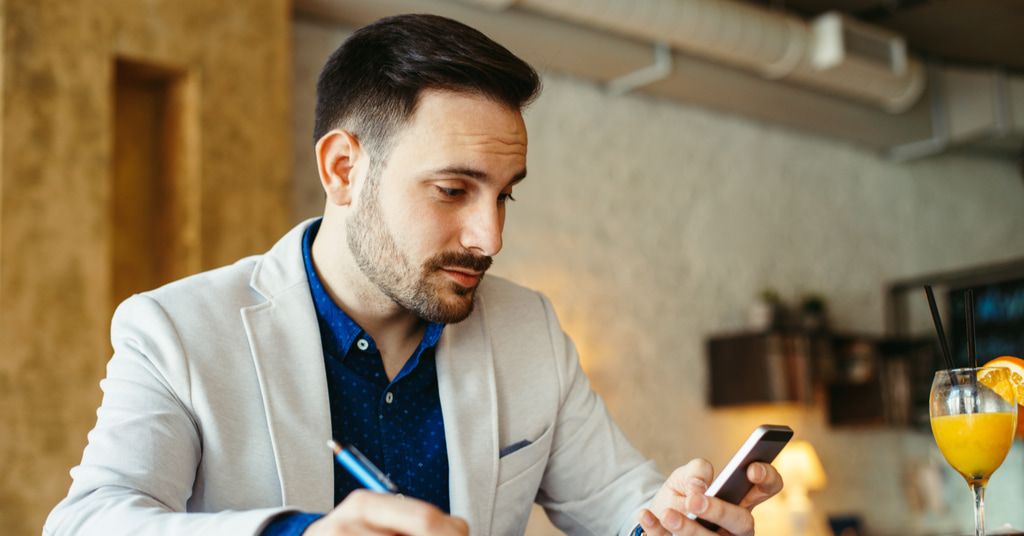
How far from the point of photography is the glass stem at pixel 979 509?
1.25m

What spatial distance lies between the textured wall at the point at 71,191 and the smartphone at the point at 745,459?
2.17m

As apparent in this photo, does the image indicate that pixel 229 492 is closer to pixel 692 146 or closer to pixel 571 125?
pixel 571 125

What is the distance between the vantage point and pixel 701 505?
1258 mm

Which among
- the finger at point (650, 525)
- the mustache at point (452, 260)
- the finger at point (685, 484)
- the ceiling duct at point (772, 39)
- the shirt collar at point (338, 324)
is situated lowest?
the finger at point (650, 525)

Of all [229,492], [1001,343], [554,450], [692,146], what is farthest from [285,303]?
[1001,343]

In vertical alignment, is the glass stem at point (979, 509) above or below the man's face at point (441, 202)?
below

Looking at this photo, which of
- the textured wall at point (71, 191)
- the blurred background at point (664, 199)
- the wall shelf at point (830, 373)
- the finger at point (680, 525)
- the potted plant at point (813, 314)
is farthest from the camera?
the potted plant at point (813, 314)

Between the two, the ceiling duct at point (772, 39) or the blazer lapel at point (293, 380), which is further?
the ceiling duct at point (772, 39)

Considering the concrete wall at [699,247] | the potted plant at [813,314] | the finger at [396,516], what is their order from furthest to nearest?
1. the potted plant at [813,314]
2. the concrete wall at [699,247]
3. the finger at [396,516]

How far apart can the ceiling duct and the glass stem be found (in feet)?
9.46

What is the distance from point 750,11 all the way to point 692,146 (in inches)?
38.2

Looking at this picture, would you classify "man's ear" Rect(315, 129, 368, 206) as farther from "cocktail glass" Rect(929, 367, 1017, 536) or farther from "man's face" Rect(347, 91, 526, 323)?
"cocktail glass" Rect(929, 367, 1017, 536)

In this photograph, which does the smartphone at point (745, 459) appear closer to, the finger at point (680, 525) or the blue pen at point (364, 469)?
the finger at point (680, 525)

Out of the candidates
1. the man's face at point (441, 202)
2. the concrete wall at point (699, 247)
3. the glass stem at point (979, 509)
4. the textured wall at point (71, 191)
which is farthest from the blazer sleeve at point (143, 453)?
the concrete wall at point (699, 247)
